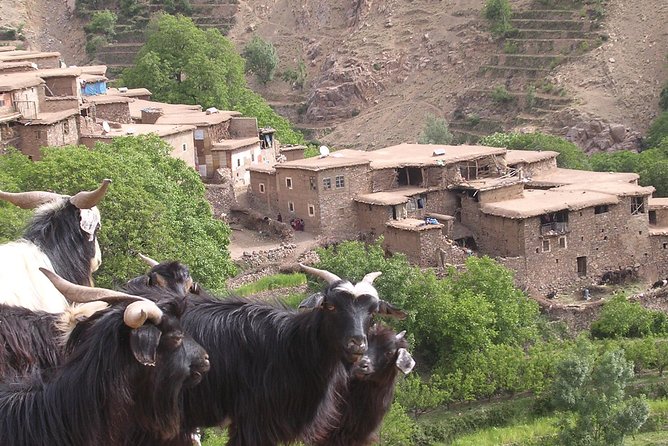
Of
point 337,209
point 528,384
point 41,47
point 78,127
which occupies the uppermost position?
point 41,47

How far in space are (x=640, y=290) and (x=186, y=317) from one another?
24.9 metres

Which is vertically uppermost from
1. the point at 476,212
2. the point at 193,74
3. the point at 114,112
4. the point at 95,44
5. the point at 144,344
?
the point at 95,44

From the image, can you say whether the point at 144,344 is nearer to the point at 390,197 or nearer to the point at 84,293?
the point at 84,293

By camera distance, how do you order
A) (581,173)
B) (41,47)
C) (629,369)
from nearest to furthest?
(629,369) → (581,173) → (41,47)

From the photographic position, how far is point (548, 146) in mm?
40688

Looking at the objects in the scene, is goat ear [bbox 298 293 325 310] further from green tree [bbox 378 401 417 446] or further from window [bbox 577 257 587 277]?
window [bbox 577 257 587 277]

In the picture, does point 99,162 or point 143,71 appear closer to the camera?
point 99,162

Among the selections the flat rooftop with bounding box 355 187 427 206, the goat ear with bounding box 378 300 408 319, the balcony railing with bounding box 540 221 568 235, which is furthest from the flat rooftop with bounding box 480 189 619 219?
the goat ear with bounding box 378 300 408 319

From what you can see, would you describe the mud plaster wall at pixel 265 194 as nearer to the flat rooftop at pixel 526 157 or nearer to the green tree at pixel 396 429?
the flat rooftop at pixel 526 157

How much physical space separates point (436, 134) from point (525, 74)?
28.4 feet

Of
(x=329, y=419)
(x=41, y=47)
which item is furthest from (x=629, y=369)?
(x=41, y=47)

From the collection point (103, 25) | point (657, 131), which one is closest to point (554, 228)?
point (657, 131)

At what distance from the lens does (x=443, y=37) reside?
201 feet

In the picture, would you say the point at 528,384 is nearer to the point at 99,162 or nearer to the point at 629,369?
the point at 629,369
